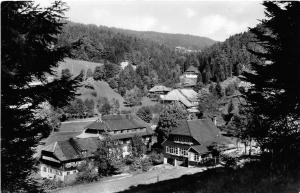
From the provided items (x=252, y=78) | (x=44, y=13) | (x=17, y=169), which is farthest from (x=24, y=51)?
(x=252, y=78)

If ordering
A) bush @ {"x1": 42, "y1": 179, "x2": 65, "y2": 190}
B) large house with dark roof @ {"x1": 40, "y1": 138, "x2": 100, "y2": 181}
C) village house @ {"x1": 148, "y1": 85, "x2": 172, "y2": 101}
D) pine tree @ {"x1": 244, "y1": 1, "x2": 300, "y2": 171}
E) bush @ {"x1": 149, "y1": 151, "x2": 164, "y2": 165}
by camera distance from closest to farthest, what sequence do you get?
pine tree @ {"x1": 244, "y1": 1, "x2": 300, "y2": 171} → bush @ {"x1": 42, "y1": 179, "x2": 65, "y2": 190} → large house with dark roof @ {"x1": 40, "y1": 138, "x2": 100, "y2": 181} → bush @ {"x1": 149, "y1": 151, "x2": 164, "y2": 165} → village house @ {"x1": 148, "y1": 85, "x2": 172, "y2": 101}

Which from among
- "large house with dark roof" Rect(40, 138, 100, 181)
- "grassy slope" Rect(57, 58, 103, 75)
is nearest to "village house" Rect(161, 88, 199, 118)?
"grassy slope" Rect(57, 58, 103, 75)

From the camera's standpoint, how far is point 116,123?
5600cm

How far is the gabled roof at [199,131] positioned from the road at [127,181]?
5.62 meters

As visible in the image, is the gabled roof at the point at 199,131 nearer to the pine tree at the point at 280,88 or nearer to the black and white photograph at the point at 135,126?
the black and white photograph at the point at 135,126

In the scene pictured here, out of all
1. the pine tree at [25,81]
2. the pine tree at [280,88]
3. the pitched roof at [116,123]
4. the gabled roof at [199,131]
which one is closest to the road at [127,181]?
the gabled roof at [199,131]

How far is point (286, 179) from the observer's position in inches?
432

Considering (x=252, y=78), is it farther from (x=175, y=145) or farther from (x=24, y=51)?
(x=175, y=145)

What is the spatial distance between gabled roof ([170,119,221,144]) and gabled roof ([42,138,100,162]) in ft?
42.5

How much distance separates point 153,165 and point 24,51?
41615 mm

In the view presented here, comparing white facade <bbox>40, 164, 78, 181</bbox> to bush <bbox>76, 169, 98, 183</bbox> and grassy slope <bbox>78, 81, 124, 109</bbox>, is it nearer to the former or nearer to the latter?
bush <bbox>76, 169, 98, 183</bbox>

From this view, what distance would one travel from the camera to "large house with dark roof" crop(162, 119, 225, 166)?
1711 inches

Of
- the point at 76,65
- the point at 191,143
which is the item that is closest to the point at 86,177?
the point at 191,143

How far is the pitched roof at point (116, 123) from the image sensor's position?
54.2m
